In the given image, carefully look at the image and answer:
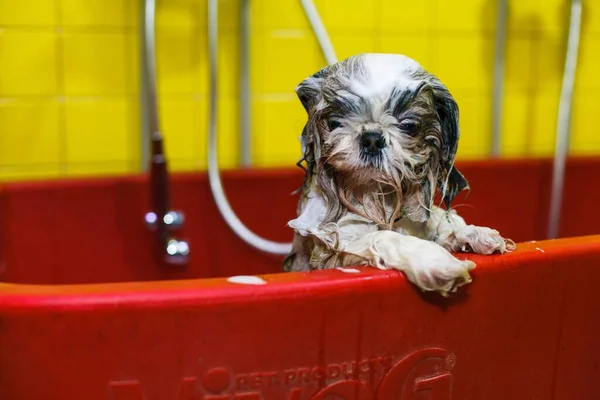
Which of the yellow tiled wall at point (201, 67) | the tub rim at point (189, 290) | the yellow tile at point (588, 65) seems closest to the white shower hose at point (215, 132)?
the yellow tiled wall at point (201, 67)

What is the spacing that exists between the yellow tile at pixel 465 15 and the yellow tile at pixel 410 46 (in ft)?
0.17

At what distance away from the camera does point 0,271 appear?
3.83 feet

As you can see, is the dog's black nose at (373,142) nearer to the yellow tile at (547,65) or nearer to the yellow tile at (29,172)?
the yellow tile at (29,172)

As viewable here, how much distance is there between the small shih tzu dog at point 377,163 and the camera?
2.54ft

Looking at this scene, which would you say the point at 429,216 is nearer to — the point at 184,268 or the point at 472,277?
the point at 472,277

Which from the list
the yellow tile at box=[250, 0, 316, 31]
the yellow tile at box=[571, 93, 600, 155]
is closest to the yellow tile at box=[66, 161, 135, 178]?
the yellow tile at box=[250, 0, 316, 31]

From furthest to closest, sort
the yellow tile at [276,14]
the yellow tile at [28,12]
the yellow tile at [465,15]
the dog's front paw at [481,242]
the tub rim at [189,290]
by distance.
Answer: the yellow tile at [465,15] < the yellow tile at [276,14] < the yellow tile at [28,12] < the dog's front paw at [481,242] < the tub rim at [189,290]

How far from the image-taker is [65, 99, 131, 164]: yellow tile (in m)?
1.38

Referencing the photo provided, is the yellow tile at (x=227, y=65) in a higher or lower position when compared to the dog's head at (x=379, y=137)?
higher

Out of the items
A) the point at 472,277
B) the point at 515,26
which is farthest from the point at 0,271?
the point at 515,26

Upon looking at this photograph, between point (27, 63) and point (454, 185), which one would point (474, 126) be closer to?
point (454, 185)

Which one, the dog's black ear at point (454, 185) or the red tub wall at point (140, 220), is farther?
the red tub wall at point (140, 220)

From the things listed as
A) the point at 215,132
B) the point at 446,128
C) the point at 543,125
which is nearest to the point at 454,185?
the point at 446,128

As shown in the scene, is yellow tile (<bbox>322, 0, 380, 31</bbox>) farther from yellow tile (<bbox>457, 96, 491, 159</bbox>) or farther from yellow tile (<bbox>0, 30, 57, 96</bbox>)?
yellow tile (<bbox>0, 30, 57, 96</bbox>)
